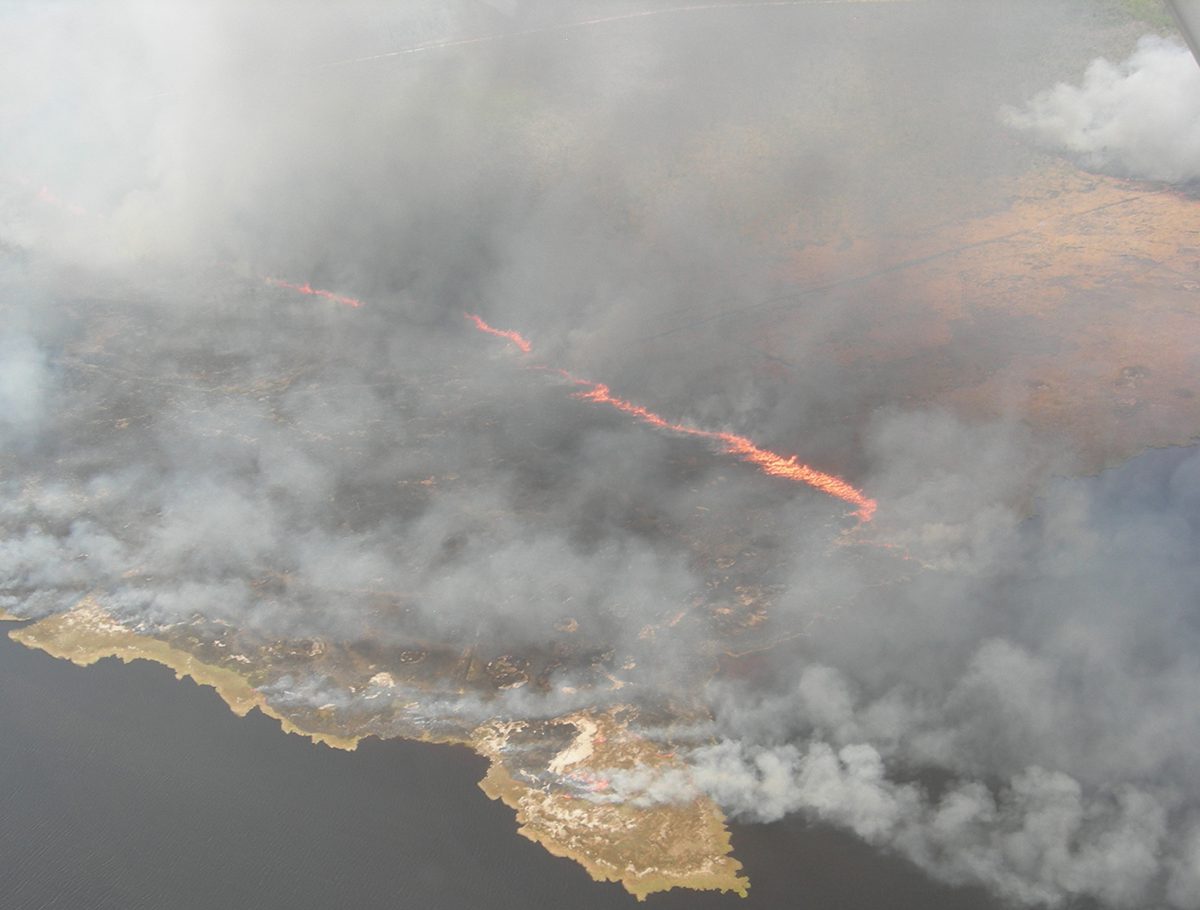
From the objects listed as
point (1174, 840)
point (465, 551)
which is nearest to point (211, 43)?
point (465, 551)

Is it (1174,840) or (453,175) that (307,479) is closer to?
(453,175)

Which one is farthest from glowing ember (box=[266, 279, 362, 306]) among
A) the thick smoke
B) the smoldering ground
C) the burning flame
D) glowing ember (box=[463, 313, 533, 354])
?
the thick smoke

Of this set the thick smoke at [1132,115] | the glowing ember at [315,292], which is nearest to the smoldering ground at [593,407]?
the glowing ember at [315,292]

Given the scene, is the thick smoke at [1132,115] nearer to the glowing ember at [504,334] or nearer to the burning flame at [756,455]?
the burning flame at [756,455]

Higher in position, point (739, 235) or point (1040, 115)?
point (1040, 115)

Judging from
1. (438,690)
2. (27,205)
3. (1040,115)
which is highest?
(1040,115)

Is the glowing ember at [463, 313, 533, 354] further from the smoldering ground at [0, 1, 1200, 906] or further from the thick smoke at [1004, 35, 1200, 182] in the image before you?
the thick smoke at [1004, 35, 1200, 182]
